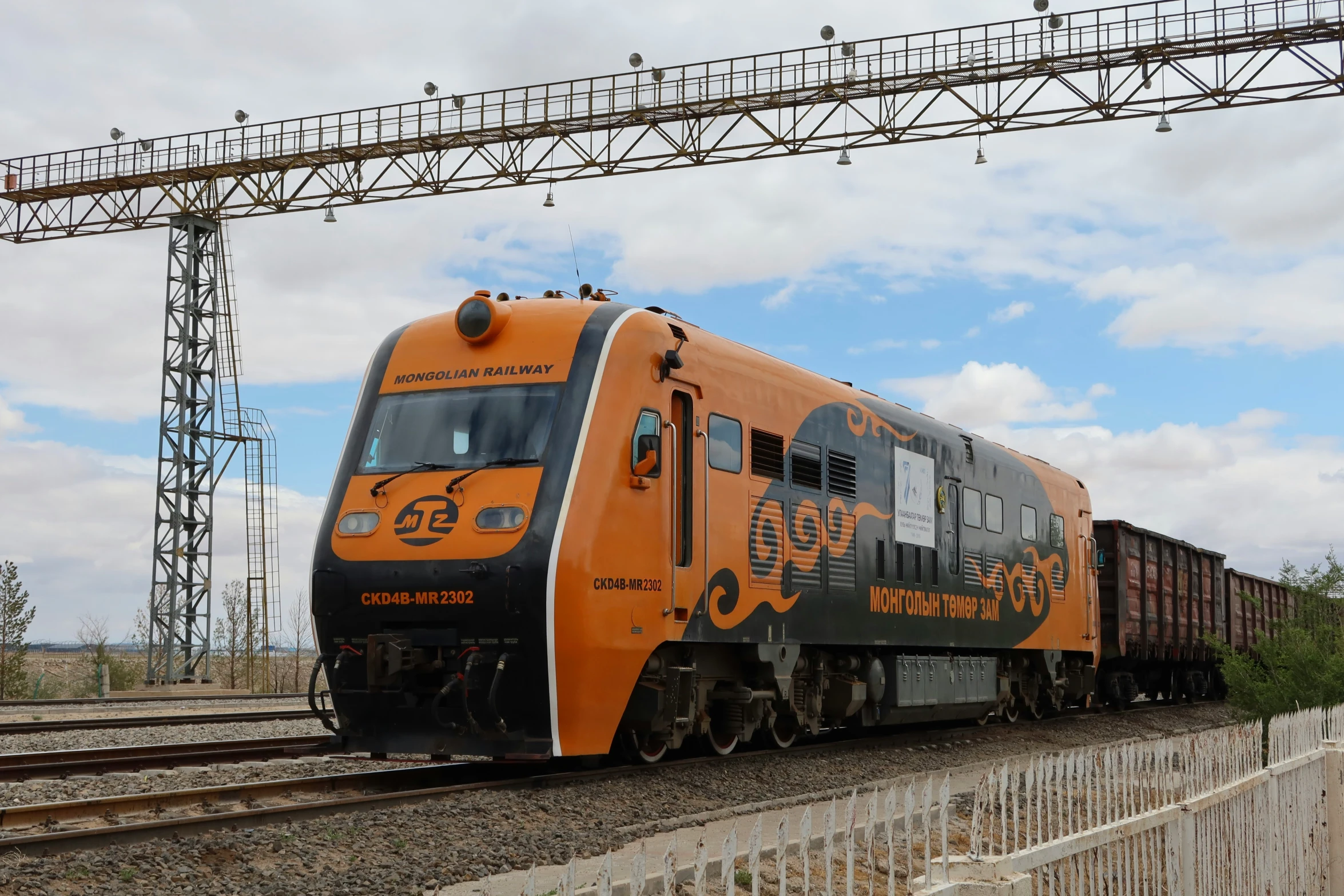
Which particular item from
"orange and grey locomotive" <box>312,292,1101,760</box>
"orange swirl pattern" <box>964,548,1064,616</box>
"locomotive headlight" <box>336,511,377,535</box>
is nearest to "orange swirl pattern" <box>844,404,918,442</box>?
"orange and grey locomotive" <box>312,292,1101,760</box>

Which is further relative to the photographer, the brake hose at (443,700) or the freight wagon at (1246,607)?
the freight wagon at (1246,607)

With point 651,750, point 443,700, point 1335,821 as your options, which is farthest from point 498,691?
point 1335,821

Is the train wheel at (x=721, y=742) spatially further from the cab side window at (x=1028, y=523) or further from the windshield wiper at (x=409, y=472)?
the cab side window at (x=1028, y=523)

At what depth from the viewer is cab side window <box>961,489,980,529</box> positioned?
1631 centimetres

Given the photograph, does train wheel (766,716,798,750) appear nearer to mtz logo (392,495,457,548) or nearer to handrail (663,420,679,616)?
handrail (663,420,679,616)

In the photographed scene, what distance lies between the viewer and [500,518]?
967 cm

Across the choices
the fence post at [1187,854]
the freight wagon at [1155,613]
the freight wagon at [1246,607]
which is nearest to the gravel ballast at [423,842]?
the fence post at [1187,854]

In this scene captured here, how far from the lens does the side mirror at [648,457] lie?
10195mm

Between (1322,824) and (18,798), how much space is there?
8893 millimetres

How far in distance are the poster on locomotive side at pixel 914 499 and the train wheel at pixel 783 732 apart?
8.28 ft

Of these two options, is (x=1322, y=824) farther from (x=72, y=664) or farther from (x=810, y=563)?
(x=72, y=664)

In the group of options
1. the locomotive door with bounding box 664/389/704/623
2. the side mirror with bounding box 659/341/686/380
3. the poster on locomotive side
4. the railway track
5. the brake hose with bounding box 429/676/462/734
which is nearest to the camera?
the railway track

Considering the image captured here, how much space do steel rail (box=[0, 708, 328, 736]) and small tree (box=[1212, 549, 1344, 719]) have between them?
35.6 ft

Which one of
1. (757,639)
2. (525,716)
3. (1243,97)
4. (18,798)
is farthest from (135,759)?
(1243,97)
